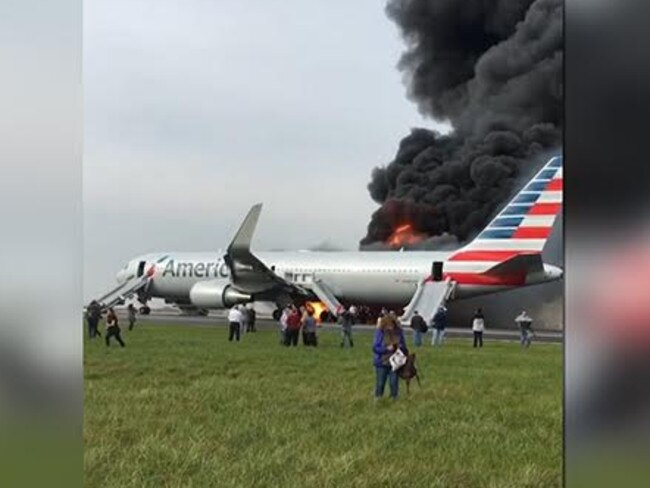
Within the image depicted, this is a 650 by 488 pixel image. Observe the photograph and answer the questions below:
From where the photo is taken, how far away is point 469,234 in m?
6.78

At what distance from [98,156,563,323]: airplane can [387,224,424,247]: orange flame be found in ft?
0.46

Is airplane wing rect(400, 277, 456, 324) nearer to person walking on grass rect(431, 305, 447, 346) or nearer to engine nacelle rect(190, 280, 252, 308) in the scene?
person walking on grass rect(431, 305, 447, 346)

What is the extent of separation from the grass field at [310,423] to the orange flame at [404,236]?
5.09 feet

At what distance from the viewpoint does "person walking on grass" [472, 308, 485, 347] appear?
5.07 meters

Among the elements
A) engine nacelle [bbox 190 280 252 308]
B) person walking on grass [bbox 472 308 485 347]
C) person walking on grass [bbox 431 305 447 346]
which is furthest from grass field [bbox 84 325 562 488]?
engine nacelle [bbox 190 280 252 308]

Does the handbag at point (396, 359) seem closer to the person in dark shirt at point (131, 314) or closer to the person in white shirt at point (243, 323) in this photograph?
the person in dark shirt at point (131, 314)

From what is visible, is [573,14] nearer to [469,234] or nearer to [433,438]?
[433,438]

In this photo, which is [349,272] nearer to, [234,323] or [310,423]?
[234,323]

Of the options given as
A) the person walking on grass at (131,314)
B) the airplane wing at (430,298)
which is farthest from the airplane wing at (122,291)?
the airplane wing at (430,298)

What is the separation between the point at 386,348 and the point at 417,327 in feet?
2.34

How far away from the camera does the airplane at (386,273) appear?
186 inches

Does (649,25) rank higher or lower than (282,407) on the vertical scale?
higher


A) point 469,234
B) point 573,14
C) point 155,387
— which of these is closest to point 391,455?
point 155,387

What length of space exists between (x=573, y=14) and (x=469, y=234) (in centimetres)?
521
